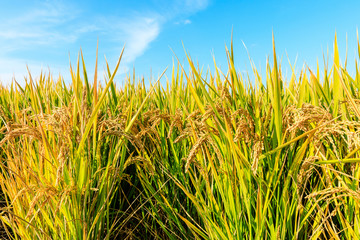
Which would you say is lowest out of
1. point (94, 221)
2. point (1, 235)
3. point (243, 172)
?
point (1, 235)

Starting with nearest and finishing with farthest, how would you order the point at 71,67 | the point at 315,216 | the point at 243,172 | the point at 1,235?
the point at 243,172
the point at 315,216
the point at 71,67
the point at 1,235

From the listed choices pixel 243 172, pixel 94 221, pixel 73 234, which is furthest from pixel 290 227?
pixel 73 234

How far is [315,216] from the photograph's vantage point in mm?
1512

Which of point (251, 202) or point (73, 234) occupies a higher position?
point (251, 202)

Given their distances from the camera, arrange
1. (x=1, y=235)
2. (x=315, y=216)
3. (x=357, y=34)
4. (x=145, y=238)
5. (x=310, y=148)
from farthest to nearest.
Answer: (x=1, y=235) < (x=145, y=238) < (x=357, y=34) < (x=315, y=216) < (x=310, y=148)

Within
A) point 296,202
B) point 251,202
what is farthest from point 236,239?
point 296,202

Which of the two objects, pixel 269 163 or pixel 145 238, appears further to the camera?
pixel 145 238

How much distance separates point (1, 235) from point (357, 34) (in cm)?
320

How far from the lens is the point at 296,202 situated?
1.33 m

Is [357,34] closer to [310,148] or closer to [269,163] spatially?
[310,148]

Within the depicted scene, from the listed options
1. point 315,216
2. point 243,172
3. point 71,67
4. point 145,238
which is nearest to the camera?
point 243,172

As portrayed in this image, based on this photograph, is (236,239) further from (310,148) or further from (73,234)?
(73,234)

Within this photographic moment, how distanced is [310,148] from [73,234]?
1345mm

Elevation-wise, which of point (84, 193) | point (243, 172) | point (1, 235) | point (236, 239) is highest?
point (243, 172)
